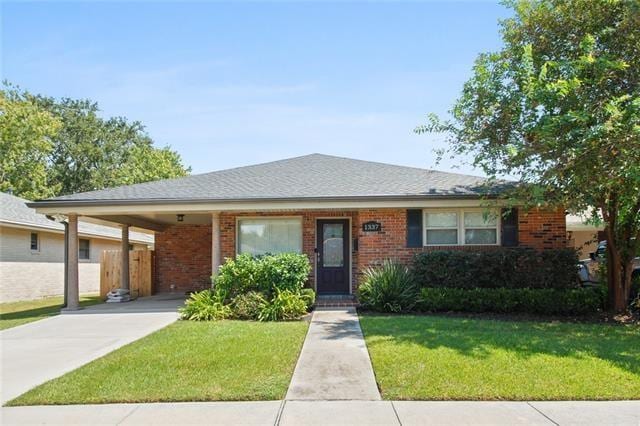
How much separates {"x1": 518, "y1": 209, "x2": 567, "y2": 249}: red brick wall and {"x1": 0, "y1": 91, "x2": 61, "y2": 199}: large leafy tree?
26136 millimetres

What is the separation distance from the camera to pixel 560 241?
11.9 metres

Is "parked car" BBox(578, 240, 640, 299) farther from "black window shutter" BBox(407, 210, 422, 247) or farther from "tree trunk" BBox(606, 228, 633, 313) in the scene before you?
"black window shutter" BBox(407, 210, 422, 247)

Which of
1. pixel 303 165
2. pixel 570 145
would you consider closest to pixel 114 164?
pixel 303 165

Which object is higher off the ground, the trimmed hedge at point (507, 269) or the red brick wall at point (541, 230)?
the red brick wall at point (541, 230)

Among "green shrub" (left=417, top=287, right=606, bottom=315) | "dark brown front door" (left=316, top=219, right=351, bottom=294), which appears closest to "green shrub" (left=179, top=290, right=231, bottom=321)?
"dark brown front door" (left=316, top=219, right=351, bottom=294)

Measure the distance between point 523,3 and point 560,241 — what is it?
5785 millimetres

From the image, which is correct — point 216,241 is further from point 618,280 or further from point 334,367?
point 618,280

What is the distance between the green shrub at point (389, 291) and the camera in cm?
1081

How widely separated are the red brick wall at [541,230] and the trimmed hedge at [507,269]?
829mm

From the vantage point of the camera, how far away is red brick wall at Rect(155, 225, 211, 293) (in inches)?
689

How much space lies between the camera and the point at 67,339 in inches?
342

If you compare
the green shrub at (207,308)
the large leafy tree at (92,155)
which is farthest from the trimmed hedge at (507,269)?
the large leafy tree at (92,155)

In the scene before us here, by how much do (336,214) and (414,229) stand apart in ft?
7.28

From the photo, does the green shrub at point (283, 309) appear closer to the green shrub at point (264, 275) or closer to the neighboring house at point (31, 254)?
the green shrub at point (264, 275)
